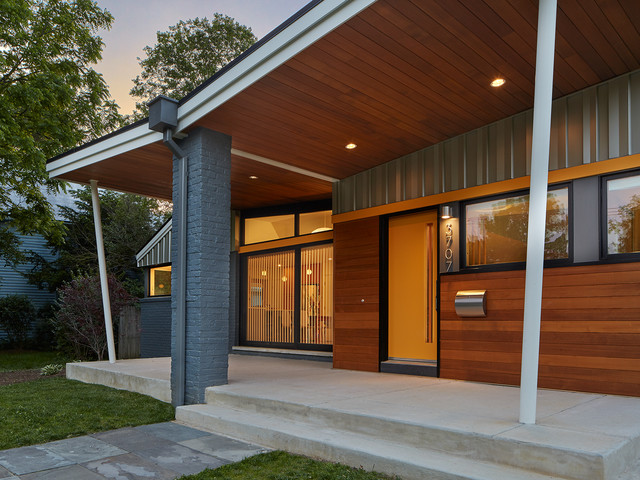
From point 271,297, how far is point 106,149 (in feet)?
14.0

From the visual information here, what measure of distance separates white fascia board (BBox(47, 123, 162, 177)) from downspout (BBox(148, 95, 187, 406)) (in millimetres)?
244

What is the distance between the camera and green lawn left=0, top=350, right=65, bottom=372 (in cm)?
1092

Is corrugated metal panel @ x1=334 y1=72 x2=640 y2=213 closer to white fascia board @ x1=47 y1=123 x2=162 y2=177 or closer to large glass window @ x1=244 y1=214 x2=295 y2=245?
large glass window @ x1=244 y1=214 x2=295 y2=245

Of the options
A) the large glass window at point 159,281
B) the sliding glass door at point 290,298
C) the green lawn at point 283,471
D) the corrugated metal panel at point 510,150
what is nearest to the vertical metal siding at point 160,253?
the large glass window at point 159,281

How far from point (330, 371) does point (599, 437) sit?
165 inches

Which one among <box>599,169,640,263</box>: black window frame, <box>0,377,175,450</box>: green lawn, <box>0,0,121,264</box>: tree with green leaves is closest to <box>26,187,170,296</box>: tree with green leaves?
<box>0,0,121,264</box>: tree with green leaves

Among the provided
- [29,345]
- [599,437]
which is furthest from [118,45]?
[599,437]

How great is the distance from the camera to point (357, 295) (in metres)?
7.16

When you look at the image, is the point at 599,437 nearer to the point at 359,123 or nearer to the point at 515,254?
the point at 515,254

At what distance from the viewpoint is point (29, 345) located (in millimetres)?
15281

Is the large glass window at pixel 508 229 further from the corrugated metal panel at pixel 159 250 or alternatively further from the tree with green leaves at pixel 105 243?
the tree with green leaves at pixel 105 243

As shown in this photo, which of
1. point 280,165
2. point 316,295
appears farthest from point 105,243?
point 280,165

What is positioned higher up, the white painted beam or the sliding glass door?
the white painted beam

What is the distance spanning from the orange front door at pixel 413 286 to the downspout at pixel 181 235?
2804 mm
